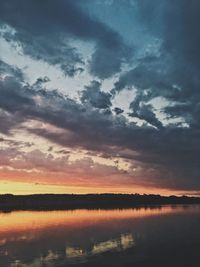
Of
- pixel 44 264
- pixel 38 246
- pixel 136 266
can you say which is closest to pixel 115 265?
pixel 136 266

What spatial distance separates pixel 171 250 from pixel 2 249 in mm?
19567

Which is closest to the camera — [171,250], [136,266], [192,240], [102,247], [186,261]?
[136,266]

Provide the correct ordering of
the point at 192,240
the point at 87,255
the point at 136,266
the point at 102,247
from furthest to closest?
1. the point at 192,240
2. the point at 102,247
3. the point at 87,255
4. the point at 136,266

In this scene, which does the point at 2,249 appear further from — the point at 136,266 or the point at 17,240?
the point at 136,266

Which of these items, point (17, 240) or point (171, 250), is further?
point (17, 240)

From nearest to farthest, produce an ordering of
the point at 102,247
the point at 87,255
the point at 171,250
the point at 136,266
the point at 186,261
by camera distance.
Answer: the point at 136,266
the point at 186,261
the point at 87,255
the point at 171,250
the point at 102,247

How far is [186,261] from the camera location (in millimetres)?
37219

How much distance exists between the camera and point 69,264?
34.6 metres

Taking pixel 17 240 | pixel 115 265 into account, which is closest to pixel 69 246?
pixel 17 240

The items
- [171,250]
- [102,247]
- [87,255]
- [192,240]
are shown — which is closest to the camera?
[87,255]

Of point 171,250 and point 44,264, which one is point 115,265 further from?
point 171,250

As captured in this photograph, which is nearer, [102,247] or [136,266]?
[136,266]

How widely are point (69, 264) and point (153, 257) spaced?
928cm

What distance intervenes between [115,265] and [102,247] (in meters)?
12.3
